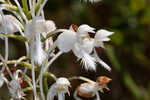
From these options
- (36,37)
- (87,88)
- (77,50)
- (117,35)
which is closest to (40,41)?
(36,37)

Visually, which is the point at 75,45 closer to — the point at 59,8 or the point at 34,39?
the point at 34,39

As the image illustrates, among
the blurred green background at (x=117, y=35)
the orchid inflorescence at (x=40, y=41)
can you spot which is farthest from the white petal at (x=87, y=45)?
the blurred green background at (x=117, y=35)

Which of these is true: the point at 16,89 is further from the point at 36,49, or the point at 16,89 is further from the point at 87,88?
the point at 87,88

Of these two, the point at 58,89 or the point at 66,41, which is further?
the point at 58,89

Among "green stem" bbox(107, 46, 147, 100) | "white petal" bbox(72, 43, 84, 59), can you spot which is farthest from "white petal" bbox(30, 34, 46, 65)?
"green stem" bbox(107, 46, 147, 100)

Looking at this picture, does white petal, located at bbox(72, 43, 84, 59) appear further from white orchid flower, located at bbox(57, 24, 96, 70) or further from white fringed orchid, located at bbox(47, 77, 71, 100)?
white fringed orchid, located at bbox(47, 77, 71, 100)
